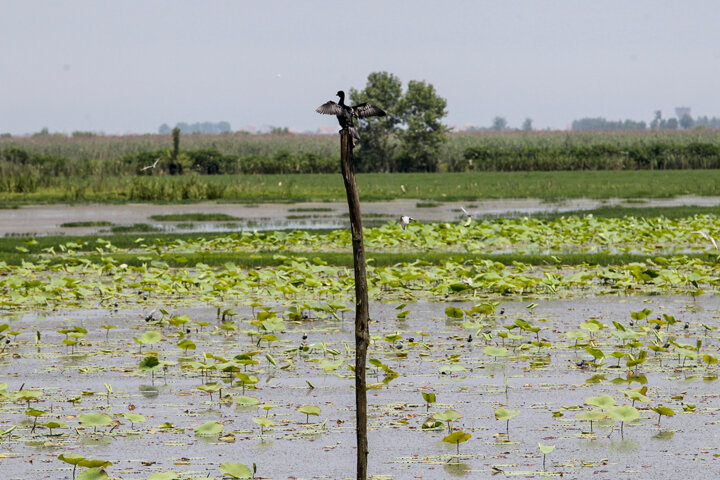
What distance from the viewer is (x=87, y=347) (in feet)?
29.8

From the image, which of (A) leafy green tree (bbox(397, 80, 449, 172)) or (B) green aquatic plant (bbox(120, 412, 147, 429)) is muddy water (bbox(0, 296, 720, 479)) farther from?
(A) leafy green tree (bbox(397, 80, 449, 172))

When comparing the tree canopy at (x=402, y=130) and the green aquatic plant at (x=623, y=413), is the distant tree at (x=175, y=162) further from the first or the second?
the green aquatic plant at (x=623, y=413)

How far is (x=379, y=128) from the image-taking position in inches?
2467

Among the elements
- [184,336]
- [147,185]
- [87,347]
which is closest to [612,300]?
[184,336]

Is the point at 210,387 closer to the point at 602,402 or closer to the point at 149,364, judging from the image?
the point at 149,364

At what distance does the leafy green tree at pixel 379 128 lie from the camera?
63.0 m

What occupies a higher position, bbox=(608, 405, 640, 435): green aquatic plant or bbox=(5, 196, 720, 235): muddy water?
bbox=(5, 196, 720, 235): muddy water

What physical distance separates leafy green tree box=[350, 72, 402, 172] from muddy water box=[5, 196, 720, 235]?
94.4 feet

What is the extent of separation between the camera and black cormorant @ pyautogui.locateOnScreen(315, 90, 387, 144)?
4008mm

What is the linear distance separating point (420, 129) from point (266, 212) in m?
35.4

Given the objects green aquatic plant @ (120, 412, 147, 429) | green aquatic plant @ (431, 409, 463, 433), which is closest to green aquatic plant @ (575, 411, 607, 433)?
green aquatic plant @ (431, 409, 463, 433)

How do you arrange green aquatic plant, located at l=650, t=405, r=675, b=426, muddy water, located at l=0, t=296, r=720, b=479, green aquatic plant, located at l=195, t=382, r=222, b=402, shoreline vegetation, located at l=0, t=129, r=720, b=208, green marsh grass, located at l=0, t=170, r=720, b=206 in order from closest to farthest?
1. muddy water, located at l=0, t=296, r=720, b=479
2. green aquatic plant, located at l=650, t=405, r=675, b=426
3. green aquatic plant, located at l=195, t=382, r=222, b=402
4. green marsh grass, located at l=0, t=170, r=720, b=206
5. shoreline vegetation, located at l=0, t=129, r=720, b=208

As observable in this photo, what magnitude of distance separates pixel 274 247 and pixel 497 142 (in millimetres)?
62851

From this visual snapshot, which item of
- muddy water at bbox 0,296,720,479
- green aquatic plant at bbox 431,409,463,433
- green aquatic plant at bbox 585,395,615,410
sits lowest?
muddy water at bbox 0,296,720,479
